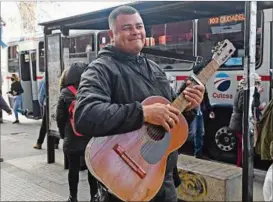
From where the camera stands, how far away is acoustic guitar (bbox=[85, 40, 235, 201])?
1.79 metres

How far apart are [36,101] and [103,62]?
10747mm

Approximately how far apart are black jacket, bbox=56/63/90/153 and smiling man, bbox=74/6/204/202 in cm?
209

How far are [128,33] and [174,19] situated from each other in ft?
13.8

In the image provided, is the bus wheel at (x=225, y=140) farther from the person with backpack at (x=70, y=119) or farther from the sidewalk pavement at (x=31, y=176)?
the person with backpack at (x=70, y=119)

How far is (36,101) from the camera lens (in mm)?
12281

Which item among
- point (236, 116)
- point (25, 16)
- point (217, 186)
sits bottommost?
point (217, 186)

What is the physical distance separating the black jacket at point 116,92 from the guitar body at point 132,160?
9cm

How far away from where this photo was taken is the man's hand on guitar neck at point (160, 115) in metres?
1.71

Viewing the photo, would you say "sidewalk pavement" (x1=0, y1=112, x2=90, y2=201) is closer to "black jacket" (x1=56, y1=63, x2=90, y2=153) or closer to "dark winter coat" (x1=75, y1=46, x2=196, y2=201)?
"black jacket" (x1=56, y1=63, x2=90, y2=153)

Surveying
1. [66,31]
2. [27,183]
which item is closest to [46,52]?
[66,31]

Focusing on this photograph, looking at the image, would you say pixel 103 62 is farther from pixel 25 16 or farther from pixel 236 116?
pixel 25 16

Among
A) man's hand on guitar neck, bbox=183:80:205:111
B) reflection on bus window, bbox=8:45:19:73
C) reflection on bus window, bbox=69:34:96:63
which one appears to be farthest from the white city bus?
man's hand on guitar neck, bbox=183:80:205:111

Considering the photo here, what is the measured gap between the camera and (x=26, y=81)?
1270 cm

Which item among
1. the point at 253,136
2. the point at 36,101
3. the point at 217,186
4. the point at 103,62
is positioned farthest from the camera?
the point at 36,101
